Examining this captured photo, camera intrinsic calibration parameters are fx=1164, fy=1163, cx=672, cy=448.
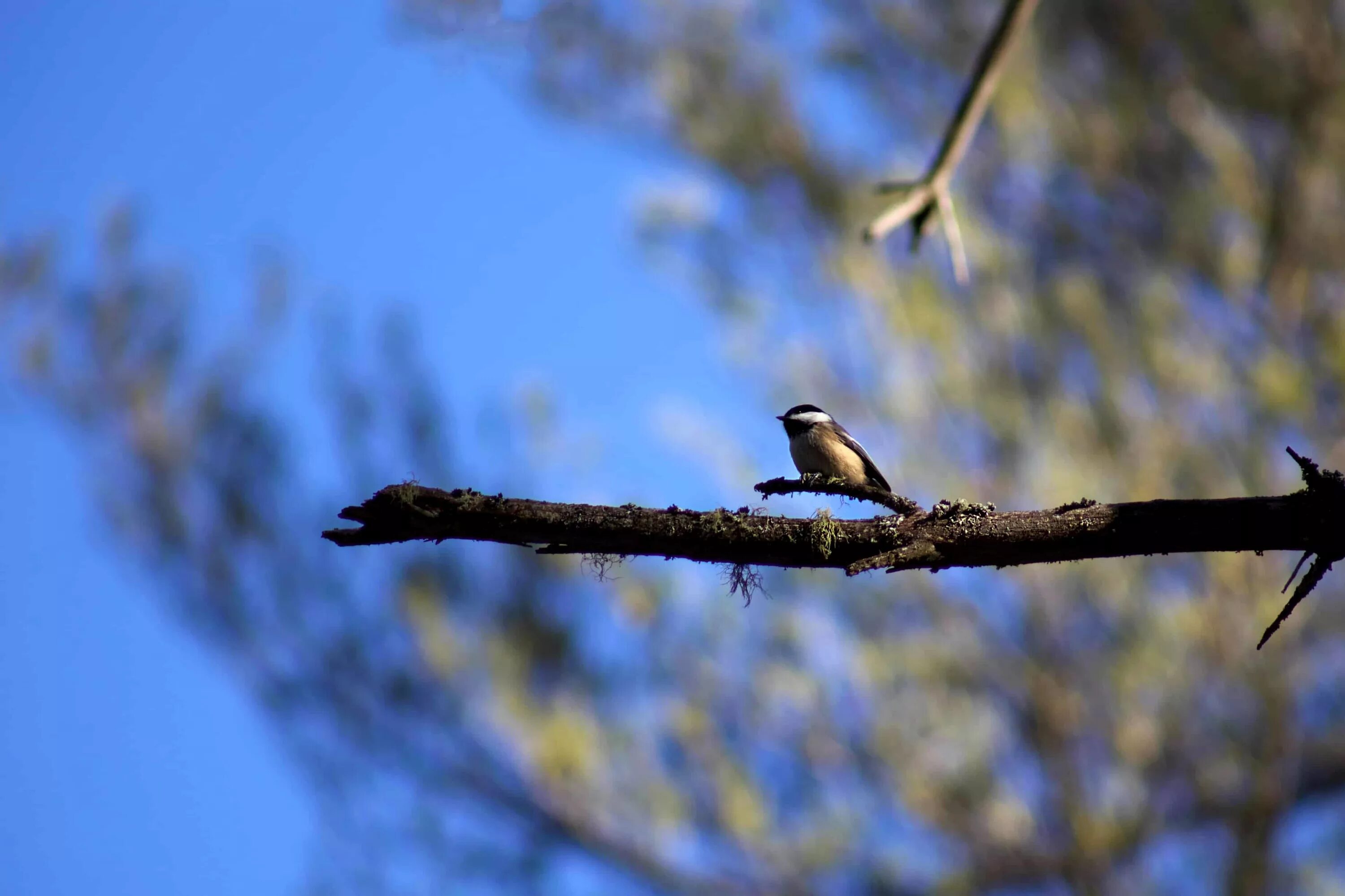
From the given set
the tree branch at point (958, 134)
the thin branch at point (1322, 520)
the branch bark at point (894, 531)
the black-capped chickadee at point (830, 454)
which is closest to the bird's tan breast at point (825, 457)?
the black-capped chickadee at point (830, 454)

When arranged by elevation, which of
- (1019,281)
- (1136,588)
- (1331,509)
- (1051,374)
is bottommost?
(1331,509)

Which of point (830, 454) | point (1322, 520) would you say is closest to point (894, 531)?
point (1322, 520)

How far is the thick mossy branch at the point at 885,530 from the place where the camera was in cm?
183

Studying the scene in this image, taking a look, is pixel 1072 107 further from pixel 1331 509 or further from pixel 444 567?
pixel 1331 509

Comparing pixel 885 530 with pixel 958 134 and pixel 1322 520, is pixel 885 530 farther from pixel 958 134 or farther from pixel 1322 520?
pixel 958 134

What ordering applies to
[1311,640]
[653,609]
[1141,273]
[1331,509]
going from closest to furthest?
1. [1331,509]
2. [1311,640]
3. [653,609]
4. [1141,273]

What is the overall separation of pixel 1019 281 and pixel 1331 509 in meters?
4.45

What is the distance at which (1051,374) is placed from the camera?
232 inches

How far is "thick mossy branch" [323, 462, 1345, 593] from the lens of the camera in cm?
183

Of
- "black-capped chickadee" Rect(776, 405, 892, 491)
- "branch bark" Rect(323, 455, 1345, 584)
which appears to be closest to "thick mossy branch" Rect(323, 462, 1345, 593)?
"branch bark" Rect(323, 455, 1345, 584)

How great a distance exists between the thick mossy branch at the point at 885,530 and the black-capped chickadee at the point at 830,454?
1192mm

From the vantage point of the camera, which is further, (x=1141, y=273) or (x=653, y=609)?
(x=1141, y=273)

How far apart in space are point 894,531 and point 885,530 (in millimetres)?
16

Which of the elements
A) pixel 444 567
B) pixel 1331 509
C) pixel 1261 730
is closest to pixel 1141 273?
pixel 1261 730
